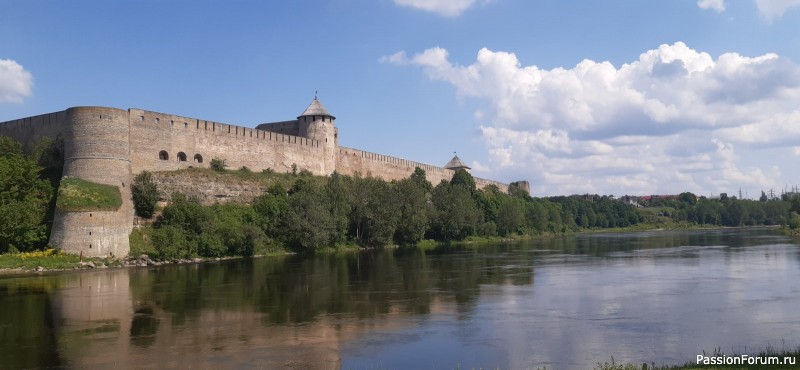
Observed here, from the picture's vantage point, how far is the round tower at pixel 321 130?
43.2 m

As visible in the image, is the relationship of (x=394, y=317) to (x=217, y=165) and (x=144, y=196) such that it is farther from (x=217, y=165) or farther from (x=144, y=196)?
(x=217, y=165)

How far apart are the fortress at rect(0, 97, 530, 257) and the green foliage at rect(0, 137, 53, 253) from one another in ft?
2.81

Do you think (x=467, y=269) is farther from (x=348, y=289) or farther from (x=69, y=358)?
(x=69, y=358)

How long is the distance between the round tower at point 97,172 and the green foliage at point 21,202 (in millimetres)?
799

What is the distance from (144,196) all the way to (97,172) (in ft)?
7.43

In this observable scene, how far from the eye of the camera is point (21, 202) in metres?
25.6

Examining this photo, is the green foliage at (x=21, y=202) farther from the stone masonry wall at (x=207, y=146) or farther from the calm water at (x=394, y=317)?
the stone masonry wall at (x=207, y=146)

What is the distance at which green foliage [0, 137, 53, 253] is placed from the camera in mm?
23938

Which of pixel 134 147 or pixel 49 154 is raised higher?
pixel 134 147

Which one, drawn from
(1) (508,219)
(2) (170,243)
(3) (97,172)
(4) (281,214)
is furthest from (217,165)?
(1) (508,219)

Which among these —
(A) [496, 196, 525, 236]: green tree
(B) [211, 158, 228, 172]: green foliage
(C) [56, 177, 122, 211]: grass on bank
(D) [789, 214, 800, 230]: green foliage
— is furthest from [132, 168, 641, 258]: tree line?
(D) [789, 214, 800, 230]: green foliage

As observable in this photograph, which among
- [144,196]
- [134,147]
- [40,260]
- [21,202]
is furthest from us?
[134,147]

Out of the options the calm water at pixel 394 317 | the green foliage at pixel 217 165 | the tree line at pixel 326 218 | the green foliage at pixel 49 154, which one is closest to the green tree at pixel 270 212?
the tree line at pixel 326 218

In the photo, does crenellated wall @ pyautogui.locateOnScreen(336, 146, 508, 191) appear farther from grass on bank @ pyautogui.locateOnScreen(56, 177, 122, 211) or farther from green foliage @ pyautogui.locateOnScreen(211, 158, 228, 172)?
grass on bank @ pyautogui.locateOnScreen(56, 177, 122, 211)
